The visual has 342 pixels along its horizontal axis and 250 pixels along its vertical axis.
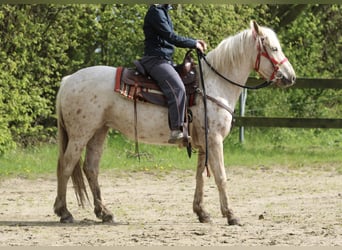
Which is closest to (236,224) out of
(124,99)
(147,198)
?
(124,99)

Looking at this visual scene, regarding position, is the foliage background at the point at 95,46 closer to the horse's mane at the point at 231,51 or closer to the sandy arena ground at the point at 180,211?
the sandy arena ground at the point at 180,211

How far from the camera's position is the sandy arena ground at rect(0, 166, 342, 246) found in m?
8.17

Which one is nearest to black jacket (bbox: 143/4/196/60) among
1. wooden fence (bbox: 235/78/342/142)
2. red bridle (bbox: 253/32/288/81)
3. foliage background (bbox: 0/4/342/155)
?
red bridle (bbox: 253/32/288/81)

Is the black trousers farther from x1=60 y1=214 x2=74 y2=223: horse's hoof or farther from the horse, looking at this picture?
x1=60 y1=214 x2=74 y2=223: horse's hoof

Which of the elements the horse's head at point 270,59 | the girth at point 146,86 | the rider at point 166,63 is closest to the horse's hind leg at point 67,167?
the girth at point 146,86

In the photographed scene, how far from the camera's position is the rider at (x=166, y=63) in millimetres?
9109

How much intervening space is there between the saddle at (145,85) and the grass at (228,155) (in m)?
4.49

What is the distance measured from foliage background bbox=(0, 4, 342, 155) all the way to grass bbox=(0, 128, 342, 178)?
337 mm

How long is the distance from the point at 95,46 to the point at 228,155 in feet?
12.7

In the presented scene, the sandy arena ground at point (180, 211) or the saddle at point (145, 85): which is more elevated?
the saddle at point (145, 85)

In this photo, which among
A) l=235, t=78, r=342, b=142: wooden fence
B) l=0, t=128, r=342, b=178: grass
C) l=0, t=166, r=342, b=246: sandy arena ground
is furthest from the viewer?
l=235, t=78, r=342, b=142: wooden fence

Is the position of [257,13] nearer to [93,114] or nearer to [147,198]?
[147,198]

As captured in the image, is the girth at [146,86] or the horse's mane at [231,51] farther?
the horse's mane at [231,51]

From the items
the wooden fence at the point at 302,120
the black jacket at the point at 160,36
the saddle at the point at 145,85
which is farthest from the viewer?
the wooden fence at the point at 302,120
